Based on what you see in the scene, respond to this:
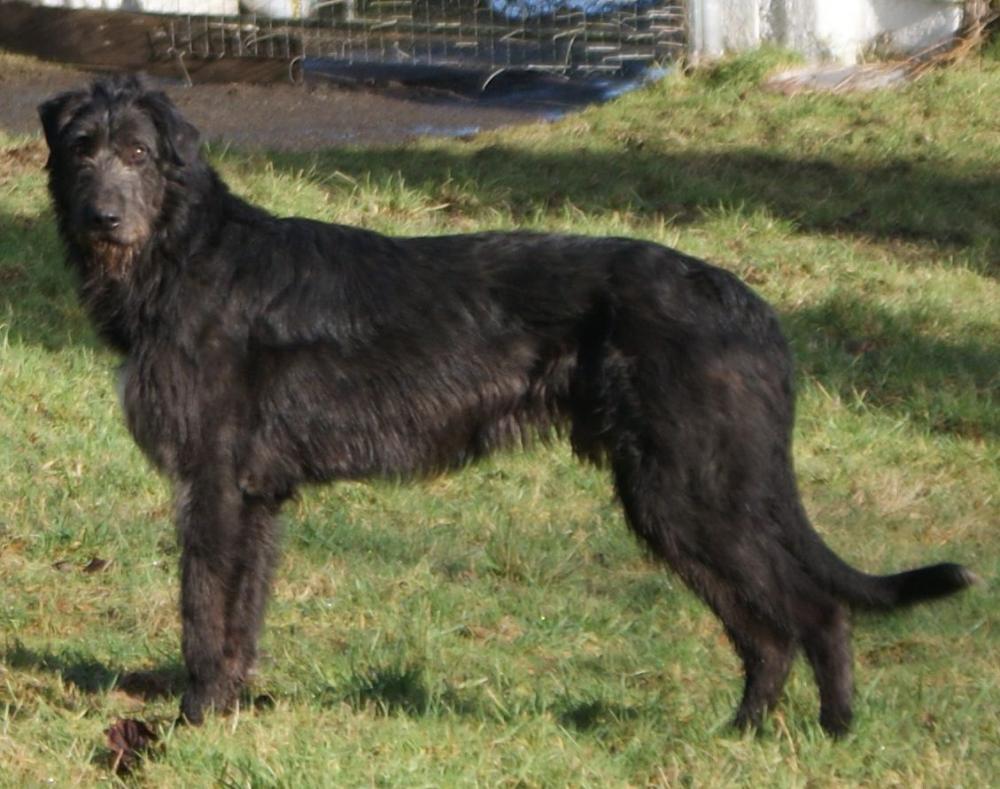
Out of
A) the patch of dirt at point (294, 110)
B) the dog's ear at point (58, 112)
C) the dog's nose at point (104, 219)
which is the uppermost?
the dog's ear at point (58, 112)

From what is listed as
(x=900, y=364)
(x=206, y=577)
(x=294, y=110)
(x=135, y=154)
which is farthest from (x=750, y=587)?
(x=294, y=110)

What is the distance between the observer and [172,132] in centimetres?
500

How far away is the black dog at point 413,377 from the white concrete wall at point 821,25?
7.85 metres

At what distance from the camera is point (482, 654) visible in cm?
534

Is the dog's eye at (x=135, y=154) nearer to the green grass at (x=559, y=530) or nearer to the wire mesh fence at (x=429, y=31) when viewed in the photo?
the green grass at (x=559, y=530)

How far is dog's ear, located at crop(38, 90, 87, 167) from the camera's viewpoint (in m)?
5.02

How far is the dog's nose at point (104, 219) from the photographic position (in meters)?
4.79

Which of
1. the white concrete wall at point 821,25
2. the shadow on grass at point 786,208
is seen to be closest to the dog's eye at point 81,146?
the shadow on grass at point 786,208

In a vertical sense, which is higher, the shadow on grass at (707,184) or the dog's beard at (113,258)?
the dog's beard at (113,258)

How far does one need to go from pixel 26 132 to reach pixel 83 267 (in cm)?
647

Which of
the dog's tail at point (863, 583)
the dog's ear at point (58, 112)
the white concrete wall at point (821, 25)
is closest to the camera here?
A: the dog's tail at point (863, 583)

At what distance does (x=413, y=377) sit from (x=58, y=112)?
53.3 inches

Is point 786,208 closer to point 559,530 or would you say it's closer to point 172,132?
point 559,530

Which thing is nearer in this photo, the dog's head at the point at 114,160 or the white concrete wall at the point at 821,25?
the dog's head at the point at 114,160
